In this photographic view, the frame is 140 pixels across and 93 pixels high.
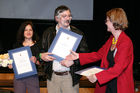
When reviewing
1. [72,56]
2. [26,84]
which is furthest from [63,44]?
[26,84]

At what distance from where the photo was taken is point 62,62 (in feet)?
6.88

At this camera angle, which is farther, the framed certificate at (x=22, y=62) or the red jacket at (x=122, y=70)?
the framed certificate at (x=22, y=62)

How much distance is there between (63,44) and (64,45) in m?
0.02

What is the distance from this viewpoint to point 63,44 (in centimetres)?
211

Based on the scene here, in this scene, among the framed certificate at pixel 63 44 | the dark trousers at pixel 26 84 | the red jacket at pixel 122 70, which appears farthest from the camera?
the dark trousers at pixel 26 84

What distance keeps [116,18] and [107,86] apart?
0.72 meters

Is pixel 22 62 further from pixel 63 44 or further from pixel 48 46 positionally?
pixel 63 44

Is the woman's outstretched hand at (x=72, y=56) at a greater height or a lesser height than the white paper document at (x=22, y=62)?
greater

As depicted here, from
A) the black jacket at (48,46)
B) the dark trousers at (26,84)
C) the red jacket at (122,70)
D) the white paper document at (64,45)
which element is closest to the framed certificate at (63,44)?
the white paper document at (64,45)

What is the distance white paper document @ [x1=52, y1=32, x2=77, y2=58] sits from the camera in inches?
82.5

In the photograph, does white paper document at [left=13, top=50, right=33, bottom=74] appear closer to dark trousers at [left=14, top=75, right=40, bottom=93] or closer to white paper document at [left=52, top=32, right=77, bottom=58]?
dark trousers at [left=14, top=75, right=40, bottom=93]

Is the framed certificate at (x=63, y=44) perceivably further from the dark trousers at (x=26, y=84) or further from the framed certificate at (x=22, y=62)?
the dark trousers at (x=26, y=84)

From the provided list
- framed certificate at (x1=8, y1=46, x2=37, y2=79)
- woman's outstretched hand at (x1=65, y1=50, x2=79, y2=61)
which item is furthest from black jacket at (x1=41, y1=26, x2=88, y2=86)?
framed certificate at (x1=8, y1=46, x2=37, y2=79)

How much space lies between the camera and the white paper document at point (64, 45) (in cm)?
210
